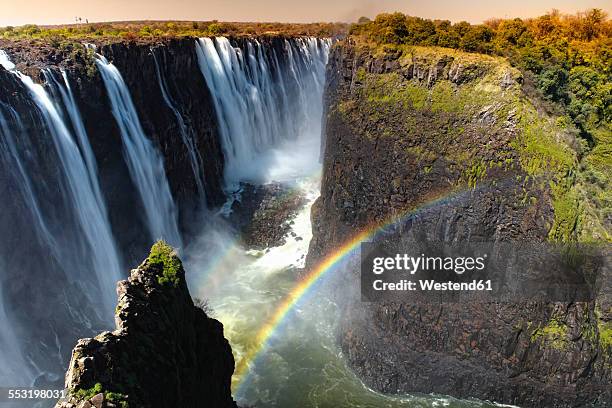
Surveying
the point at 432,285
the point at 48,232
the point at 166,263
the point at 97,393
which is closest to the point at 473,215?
the point at 432,285

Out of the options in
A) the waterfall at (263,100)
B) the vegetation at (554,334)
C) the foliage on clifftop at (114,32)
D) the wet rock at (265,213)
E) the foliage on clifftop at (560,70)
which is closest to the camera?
the vegetation at (554,334)

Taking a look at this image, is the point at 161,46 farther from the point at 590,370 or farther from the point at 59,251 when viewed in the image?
the point at 590,370

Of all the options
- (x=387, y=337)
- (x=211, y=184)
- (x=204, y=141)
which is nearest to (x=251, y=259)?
(x=211, y=184)

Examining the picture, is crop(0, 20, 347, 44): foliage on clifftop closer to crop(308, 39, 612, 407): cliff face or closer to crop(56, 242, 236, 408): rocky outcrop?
crop(308, 39, 612, 407): cliff face

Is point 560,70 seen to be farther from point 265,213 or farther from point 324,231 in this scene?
point 265,213

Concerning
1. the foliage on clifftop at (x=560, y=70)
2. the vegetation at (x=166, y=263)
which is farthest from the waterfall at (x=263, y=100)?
the vegetation at (x=166, y=263)

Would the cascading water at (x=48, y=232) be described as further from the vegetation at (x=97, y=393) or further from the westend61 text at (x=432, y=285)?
the westend61 text at (x=432, y=285)

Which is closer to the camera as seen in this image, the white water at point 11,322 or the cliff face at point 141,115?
the white water at point 11,322
